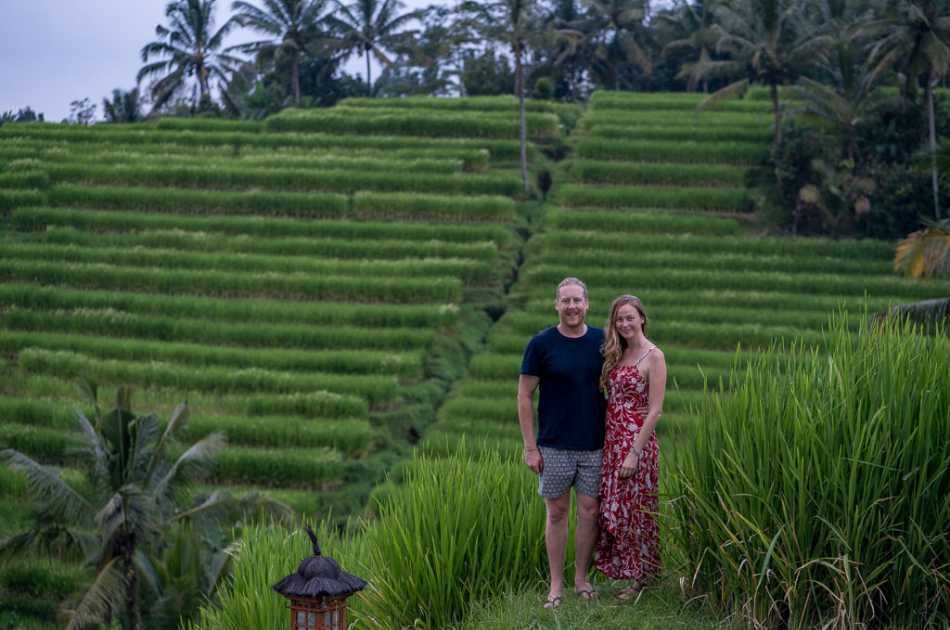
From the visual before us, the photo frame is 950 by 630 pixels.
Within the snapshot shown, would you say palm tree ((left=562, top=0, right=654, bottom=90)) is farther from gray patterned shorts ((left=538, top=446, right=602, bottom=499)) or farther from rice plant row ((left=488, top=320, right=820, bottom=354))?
gray patterned shorts ((left=538, top=446, right=602, bottom=499))

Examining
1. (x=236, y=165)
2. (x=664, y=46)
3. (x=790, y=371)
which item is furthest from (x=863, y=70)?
(x=790, y=371)

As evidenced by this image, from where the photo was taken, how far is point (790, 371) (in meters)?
7.15

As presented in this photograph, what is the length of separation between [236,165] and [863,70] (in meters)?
16.8

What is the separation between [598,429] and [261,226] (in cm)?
2433

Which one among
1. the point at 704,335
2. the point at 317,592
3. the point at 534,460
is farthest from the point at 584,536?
the point at 704,335

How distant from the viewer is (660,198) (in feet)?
105

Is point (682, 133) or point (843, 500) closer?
point (843, 500)

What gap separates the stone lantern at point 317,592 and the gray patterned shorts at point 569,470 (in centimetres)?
134

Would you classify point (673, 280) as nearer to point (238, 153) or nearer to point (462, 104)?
point (238, 153)

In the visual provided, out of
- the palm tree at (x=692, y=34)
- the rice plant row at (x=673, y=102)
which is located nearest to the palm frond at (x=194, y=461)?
the rice plant row at (x=673, y=102)

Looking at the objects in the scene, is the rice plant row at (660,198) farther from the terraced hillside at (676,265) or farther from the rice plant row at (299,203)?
the rice plant row at (299,203)

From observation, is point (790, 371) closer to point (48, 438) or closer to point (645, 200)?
point (48, 438)

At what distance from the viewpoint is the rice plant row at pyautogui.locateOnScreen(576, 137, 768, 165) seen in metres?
34.2

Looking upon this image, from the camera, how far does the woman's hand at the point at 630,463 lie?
6.90 metres
